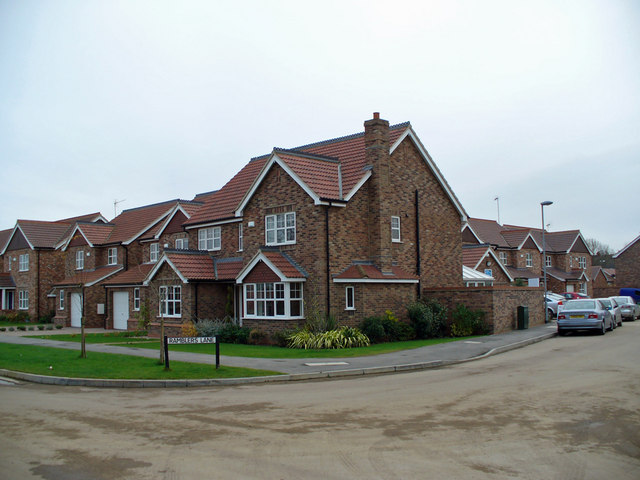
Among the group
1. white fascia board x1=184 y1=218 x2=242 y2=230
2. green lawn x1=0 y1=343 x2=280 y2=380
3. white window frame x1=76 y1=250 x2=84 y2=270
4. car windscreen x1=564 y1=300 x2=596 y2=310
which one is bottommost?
green lawn x1=0 y1=343 x2=280 y2=380

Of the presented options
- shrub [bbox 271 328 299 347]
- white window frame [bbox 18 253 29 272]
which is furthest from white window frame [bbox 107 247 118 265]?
shrub [bbox 271 328 299 347]

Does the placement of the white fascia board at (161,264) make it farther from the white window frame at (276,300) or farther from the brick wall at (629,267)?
the brick wall at (629,267)

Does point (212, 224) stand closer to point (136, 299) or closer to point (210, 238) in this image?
point (210, 238)

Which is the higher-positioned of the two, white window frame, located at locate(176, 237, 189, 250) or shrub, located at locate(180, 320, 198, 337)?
white window frame, located at locate(176, 237, 189, 250)

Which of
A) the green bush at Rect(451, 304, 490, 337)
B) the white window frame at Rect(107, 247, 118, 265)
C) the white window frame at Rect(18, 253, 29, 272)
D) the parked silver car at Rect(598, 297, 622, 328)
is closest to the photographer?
the green bush at Rect(451, 304, 490, 337)

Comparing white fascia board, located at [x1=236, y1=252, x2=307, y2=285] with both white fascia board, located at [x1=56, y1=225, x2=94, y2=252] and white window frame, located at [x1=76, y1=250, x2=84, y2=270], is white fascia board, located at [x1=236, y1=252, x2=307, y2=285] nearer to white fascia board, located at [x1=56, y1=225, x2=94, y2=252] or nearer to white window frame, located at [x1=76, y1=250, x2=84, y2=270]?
white fascia board, located at [x1=56, y1=225, x2=94, y2=252]

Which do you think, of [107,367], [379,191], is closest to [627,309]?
[379,191]

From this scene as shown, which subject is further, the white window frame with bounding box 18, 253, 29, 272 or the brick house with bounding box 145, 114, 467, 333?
the white window frame with bounding box 18, 253, 29, 272

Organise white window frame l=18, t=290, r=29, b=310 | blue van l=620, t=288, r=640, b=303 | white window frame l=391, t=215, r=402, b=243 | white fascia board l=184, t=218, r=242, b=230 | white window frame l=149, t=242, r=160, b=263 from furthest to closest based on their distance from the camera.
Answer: blue van l=620, t=288, r=640, b=303 → white window frame l=18, t=290, r=29, b=310 → white window frame l=149, t=242, r=160, b=263 → white fascia board l=184, t=218, r=242, b=230 → white window frame l=391, t=215, r=402, b=243

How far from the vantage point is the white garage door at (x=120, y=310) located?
1473 inches

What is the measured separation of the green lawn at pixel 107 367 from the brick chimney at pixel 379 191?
11098 millimetres

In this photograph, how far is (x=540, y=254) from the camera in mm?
60500

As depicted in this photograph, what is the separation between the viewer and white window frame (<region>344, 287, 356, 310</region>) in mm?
24859

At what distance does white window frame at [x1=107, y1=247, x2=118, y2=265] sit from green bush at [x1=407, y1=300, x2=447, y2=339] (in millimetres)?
23387
